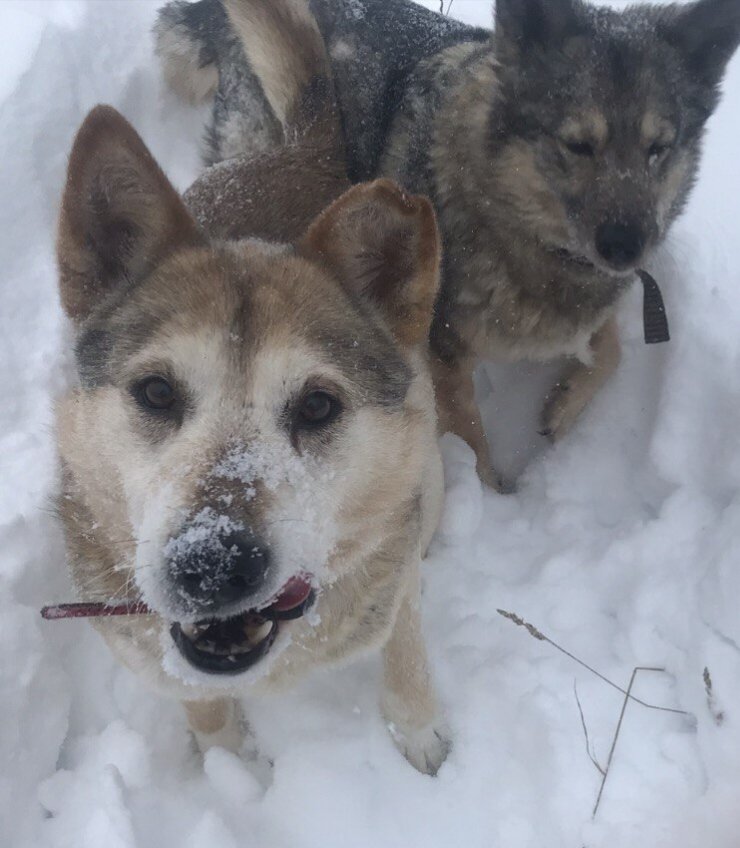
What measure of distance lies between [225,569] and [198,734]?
133cm

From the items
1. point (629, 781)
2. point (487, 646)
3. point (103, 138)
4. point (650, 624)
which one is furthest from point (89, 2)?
point (629, 781)

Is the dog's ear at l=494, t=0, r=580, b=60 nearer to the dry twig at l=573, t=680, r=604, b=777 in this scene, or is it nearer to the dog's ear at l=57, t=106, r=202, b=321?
the dog's ear at l=57, t=106, r=202, b=321

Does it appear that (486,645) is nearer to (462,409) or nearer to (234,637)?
(462,409)

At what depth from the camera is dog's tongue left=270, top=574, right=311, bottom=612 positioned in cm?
172

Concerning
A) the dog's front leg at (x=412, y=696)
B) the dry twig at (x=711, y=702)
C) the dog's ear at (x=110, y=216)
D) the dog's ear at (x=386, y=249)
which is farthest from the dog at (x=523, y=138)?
the dog's ear at (x=110, y=216)

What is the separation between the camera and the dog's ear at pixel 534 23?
265 centimetres

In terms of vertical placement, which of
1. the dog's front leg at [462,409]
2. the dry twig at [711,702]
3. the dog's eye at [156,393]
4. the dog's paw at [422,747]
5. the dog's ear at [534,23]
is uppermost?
the dog's ear at [534,23]

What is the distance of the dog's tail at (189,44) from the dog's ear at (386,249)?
2.27 meters

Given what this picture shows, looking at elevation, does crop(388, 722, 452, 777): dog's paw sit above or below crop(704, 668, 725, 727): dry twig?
above

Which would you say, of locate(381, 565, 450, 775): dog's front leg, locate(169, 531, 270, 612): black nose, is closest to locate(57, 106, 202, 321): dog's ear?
locate(169, 531, 270, 612): black nose

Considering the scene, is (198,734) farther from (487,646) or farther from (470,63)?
(470,63)

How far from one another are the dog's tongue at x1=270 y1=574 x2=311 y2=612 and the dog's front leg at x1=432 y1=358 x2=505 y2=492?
167cm

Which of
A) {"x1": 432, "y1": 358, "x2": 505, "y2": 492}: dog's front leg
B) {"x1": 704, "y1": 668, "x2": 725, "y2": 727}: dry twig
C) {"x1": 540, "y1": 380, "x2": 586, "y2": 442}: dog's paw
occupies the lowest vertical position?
{"x1": 704, "y1": 668, "x2": 725, "y2": 727}: dry twig

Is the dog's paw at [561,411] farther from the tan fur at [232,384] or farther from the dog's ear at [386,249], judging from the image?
the dog's ear at [386,249]
